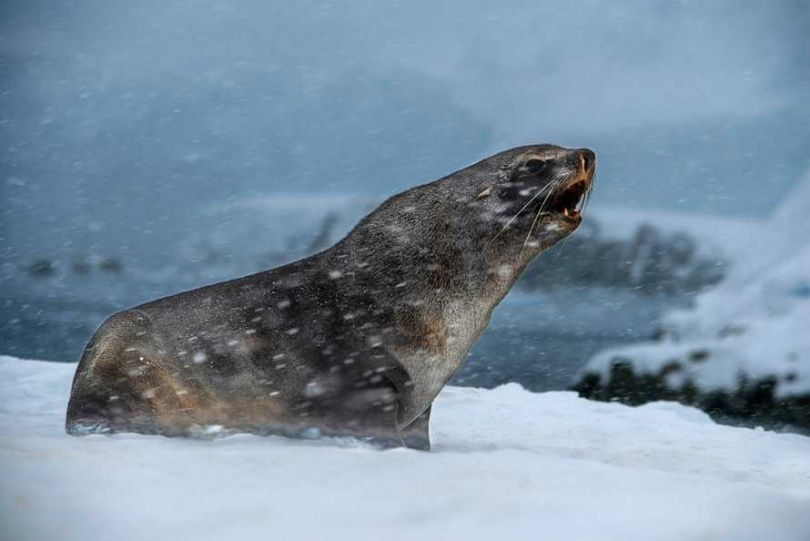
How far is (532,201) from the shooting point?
4.10 meters

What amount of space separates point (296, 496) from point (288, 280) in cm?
227

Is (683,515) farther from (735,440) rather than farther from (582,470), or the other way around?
(735,440)

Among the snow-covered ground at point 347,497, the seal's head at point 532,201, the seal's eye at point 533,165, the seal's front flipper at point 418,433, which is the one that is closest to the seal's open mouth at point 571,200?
the seal's head at point 532,201

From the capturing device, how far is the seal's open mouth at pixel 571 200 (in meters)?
4.13

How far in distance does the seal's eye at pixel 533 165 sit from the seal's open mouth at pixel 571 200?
6.4 inches

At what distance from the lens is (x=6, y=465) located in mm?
1707

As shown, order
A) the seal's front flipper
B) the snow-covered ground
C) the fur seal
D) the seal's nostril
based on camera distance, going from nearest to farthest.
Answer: the snow-covered ground < the fur seal < the seal's front flipper < the seal's nostril

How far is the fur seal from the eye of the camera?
142 inches

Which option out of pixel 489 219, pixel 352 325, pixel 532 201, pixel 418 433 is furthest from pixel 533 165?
pixel 418 433

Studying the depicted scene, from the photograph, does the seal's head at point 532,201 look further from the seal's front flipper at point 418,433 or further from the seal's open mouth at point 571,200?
the seal's front flipper at point 418,433

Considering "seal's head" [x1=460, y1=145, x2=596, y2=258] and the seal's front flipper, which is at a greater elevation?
"seal's head" [x1=460, y1=145, x2=596, y2=258]

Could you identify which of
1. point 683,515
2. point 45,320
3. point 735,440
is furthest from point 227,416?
point 735,440

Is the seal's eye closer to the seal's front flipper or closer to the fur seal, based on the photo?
the fur seal

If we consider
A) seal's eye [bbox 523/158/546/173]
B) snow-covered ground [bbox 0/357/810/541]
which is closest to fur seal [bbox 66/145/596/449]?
seal's eye [bbox 523/158/546/173]
